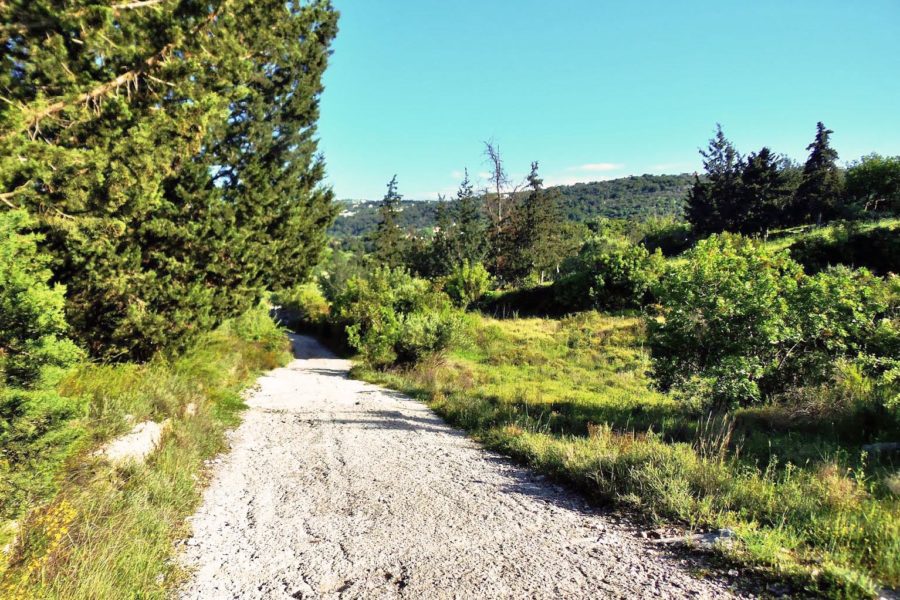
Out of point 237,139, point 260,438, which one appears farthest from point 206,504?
point 237,139

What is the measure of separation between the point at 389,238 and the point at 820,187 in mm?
46636

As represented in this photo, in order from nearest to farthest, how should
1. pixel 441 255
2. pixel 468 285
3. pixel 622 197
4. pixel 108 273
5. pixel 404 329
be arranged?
pixel 108 273 → pixel 404 329 → pixel 468 285 → pixel 441 255 → pixel 622 197

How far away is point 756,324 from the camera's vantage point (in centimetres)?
748

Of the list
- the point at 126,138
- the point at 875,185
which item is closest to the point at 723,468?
the point at 126,138

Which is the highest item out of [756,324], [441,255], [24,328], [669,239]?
[669,239]

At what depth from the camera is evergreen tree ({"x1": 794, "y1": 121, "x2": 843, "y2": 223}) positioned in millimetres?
44062

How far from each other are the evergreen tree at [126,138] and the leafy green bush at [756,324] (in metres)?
8.51

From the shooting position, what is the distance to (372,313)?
771 inches

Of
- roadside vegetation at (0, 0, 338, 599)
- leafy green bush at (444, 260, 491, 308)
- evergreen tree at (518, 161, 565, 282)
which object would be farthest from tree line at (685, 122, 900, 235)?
roadside vegetation at (0, 0, 338, 599)

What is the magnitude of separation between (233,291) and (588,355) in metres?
14.0

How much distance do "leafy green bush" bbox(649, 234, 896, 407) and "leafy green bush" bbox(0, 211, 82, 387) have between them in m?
8.70

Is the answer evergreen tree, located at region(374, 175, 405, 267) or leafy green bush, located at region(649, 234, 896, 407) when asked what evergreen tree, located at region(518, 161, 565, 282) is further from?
leafy green bush, located at region(649, 234, 896, 407)

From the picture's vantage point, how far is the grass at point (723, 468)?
3004mm

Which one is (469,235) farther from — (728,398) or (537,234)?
(728,398)
